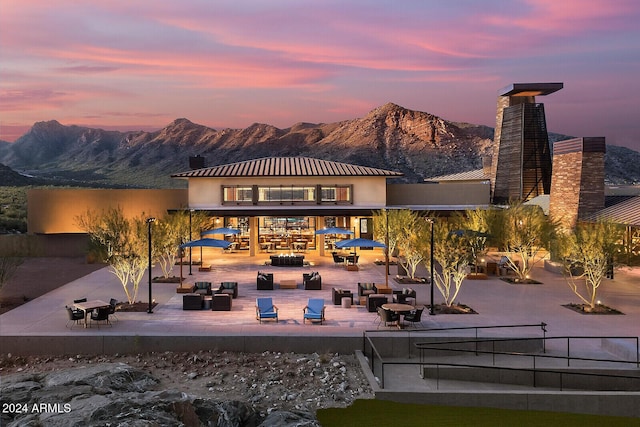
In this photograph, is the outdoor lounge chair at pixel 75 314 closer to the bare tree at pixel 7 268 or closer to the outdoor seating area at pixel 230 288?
the bare tree at pixel 7 268

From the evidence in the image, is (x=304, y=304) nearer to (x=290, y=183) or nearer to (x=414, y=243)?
(x=414, y=243)

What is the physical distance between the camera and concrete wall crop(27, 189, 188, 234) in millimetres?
36781

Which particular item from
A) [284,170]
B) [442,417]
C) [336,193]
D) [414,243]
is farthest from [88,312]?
[336,193]

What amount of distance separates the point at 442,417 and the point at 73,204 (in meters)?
33.1

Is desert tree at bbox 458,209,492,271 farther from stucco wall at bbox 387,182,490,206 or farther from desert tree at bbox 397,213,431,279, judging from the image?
stucco wall at bbox 387,182,490,206

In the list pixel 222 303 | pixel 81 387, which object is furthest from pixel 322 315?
pixel 81 387

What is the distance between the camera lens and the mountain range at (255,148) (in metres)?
128

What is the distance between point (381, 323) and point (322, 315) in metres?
2.03

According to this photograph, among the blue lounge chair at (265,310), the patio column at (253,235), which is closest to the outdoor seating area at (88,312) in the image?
the blue lounge chair at (265,310)

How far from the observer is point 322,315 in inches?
686

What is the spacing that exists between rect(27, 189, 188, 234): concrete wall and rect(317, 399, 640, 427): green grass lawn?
26.8 meters

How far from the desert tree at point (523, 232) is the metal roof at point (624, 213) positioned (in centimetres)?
336

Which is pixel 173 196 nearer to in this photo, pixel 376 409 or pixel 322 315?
pixel 322 315

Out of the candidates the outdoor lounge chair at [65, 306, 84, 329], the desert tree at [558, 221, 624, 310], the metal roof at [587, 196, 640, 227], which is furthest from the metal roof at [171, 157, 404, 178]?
the outdoor lounge chair at [65, 306, 84, 329]
